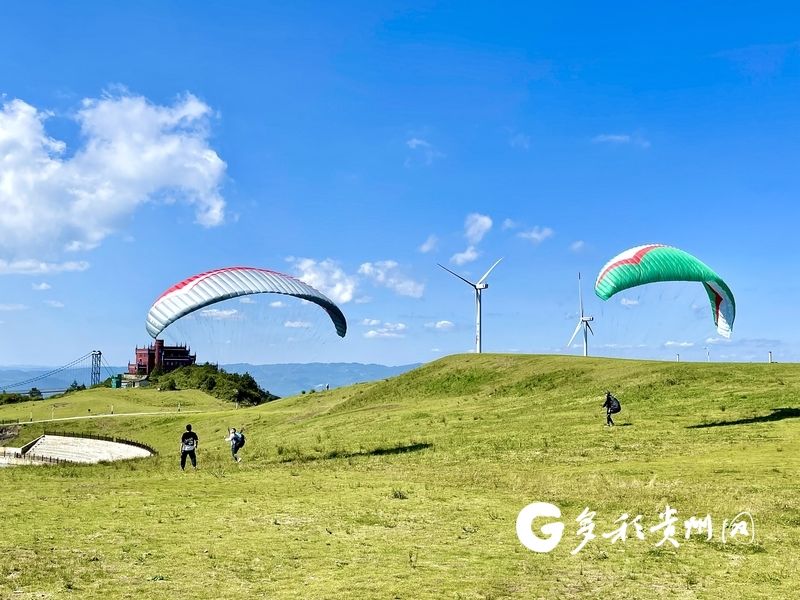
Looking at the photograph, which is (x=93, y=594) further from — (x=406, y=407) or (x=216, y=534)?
(x=406, y=407)

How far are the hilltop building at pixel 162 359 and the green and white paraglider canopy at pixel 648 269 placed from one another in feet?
A: 525

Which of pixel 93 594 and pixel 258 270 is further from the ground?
pixel 258 270

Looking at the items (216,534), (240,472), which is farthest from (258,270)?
(216,534)

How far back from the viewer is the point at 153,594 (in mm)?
12102

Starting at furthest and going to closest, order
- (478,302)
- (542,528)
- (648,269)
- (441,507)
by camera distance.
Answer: (478,302) → (648,269) → (441,507) → (542,528)

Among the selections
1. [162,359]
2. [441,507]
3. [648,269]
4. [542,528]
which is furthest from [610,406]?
[162,359]

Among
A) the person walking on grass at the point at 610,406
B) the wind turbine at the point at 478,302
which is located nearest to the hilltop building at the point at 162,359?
the wind turbine at the point at 478,302

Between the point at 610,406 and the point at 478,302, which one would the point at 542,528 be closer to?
the point at 610,406

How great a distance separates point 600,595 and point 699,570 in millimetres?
2615

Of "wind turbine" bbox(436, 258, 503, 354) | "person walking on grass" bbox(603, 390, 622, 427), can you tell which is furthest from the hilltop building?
"person walking on grass" bbox(603, 390, 622, 427)

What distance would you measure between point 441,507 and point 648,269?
1930 centimetres

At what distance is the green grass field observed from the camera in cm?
1280

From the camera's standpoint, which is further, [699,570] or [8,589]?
[699,570]

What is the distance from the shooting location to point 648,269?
3350 cm
